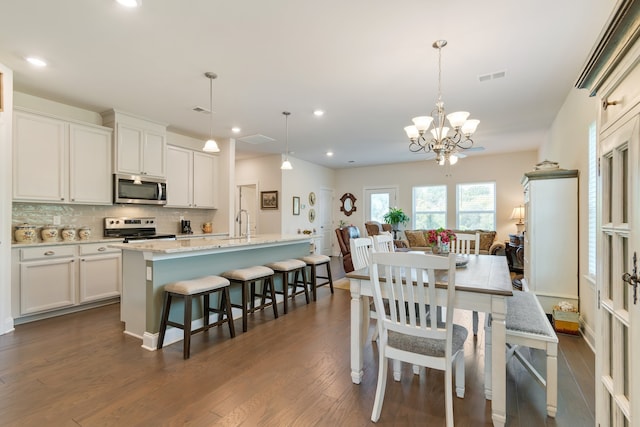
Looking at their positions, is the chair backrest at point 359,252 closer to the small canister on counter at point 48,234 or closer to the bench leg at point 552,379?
the bench leg at point 552,379

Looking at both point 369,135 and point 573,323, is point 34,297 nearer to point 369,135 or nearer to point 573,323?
point 369,135

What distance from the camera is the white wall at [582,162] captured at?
2961 mm

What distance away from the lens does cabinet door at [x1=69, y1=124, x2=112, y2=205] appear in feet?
13.0

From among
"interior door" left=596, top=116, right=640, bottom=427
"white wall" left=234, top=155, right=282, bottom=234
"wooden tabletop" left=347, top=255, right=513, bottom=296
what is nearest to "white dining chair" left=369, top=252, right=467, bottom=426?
"wooden tabletop" left=347, top=255, right=513, bottom=296

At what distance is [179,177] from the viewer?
5293 millimetres

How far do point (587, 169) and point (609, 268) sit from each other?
247cm

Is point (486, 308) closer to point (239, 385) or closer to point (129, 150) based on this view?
point (239, 385)

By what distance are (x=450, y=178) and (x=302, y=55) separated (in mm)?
6047

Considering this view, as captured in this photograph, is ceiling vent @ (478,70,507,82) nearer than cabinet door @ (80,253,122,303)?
Yes

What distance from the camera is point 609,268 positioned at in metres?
1.29

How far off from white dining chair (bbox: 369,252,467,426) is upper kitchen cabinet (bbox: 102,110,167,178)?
13.7 feet

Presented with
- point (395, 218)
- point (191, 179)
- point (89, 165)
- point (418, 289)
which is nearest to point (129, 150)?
point (89, 165)

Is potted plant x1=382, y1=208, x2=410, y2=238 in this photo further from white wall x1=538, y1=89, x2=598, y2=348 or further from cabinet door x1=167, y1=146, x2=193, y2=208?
cabinet door x1=167, y1=146, x2=193, y2=208

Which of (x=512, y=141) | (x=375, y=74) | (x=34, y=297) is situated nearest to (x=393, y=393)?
(x=375, y=74)
